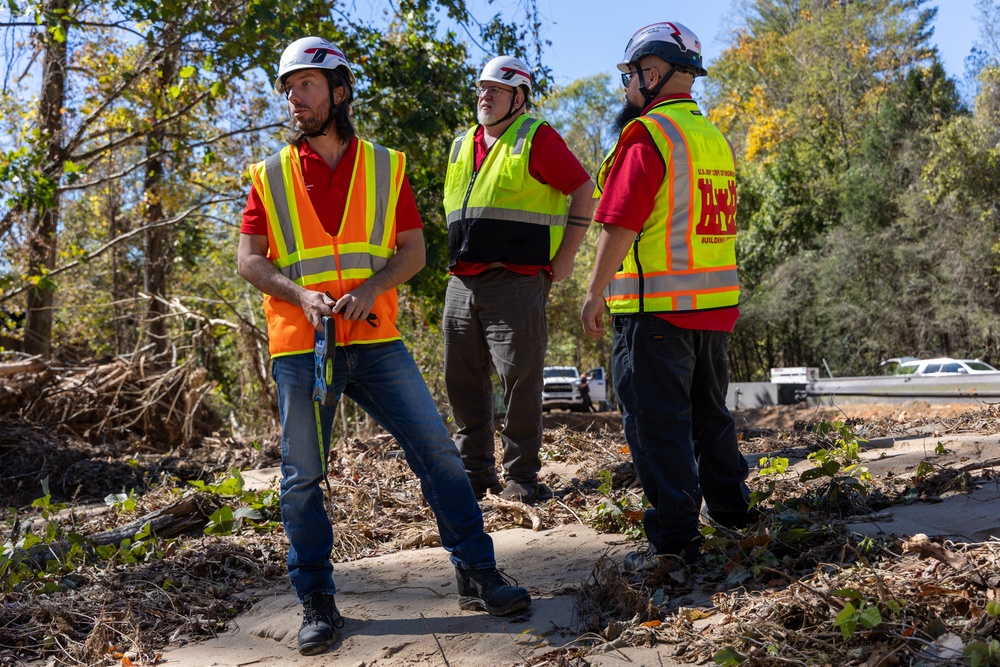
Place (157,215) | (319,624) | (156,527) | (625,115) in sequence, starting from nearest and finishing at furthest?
(319,624), (625,115), (156,527), (157,215)

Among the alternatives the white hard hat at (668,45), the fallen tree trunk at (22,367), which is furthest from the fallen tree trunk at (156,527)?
the fallen tree trunk at (22,367)

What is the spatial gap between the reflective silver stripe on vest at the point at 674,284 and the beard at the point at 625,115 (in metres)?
0.68

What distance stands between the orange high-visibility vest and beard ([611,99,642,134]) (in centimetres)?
102

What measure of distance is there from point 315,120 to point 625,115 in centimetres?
132

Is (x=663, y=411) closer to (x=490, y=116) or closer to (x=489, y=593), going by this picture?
(x=489, y=593)

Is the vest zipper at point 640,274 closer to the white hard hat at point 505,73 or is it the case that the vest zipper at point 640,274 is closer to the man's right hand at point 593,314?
the man's right hand at point 593,314

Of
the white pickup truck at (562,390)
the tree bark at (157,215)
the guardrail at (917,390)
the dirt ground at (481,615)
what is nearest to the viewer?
the dirt ground at (481,615)

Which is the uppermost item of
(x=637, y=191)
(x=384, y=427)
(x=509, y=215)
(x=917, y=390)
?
(x=509, y=215)

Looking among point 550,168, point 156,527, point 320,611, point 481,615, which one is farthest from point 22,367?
point 481,615

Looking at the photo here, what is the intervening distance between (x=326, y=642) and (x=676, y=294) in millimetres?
1811

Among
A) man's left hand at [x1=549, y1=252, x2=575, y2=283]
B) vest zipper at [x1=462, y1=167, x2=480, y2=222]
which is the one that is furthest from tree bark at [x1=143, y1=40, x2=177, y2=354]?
man's left hand at [x1=549, y1=252, x2=575, y2=283]

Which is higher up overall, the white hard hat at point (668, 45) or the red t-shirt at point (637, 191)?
the white hard hat at point (668, 45)

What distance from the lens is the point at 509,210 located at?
492 centimetres

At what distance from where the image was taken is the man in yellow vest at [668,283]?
138 inches
